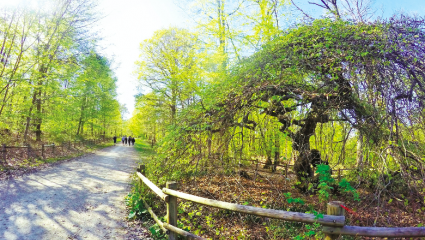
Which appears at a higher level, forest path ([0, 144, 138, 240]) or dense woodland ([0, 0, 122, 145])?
dense woodland ([0, 0, 122, 145])

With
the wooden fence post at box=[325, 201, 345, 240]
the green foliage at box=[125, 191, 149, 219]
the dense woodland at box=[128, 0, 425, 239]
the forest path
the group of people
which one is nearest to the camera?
the wooden fence post at box=[325, 201, 345, 240]

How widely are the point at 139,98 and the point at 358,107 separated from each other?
49.1ft

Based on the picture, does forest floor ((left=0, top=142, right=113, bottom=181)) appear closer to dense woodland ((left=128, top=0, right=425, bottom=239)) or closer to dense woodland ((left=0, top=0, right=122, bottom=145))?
dense woodland ((left=0, top=0, right=122, bottom=145))

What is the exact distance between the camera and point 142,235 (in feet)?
14.7

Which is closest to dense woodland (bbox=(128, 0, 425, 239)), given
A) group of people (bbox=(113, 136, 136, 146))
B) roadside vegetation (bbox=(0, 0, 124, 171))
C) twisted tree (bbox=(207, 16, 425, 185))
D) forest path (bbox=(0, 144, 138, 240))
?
twisted tree (bbox=(207, 16, 425, 185))

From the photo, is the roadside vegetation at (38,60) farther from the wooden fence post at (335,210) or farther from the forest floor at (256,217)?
the wooden fence post at (335,210)

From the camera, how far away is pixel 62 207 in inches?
224

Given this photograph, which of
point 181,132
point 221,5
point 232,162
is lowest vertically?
point 232,162

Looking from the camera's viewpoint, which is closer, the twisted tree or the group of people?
the twisted tree

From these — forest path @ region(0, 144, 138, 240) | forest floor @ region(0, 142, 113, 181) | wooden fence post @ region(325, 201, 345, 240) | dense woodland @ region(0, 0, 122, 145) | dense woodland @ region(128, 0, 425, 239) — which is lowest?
forest path @ region(0, 144, 138, 240)

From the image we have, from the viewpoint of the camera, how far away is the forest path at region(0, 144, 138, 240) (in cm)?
436

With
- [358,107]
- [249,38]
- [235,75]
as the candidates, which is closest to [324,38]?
[358,107]

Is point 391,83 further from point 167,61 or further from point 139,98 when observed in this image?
point 139,98

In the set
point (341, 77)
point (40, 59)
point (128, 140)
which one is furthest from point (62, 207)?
point (128, 140)
